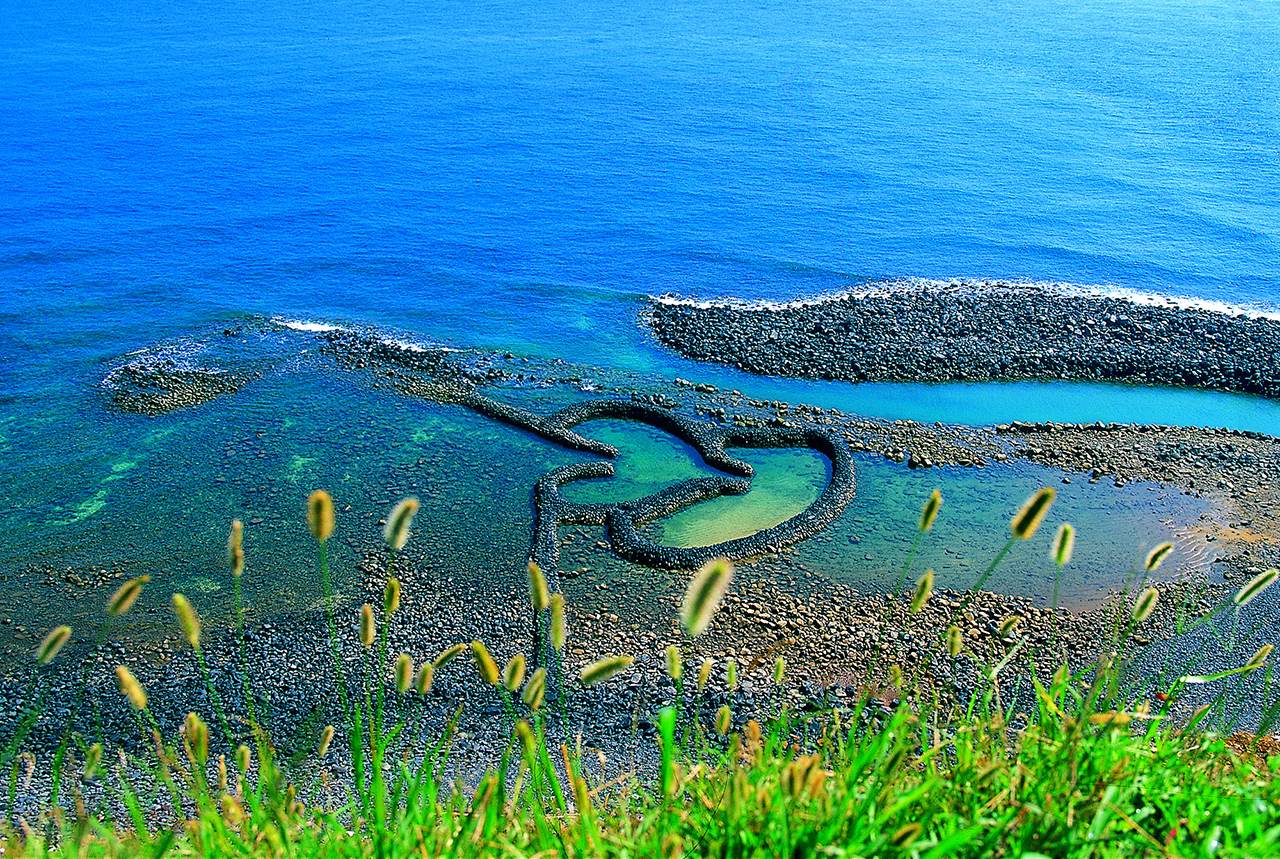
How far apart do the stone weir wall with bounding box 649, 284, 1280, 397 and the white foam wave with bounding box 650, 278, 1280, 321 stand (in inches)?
23.6

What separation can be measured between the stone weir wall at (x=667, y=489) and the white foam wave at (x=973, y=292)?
1136cm

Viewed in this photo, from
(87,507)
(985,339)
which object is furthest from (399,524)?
(985,339)

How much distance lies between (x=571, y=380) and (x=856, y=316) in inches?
481

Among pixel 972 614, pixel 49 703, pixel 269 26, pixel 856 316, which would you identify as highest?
pixel 269 26

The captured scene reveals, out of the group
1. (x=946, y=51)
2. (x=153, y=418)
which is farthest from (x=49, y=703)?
(x=946, y=51)

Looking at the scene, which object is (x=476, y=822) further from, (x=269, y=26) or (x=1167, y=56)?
(x=269, y=26)

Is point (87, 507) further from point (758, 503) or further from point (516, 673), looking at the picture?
point (516, 673)

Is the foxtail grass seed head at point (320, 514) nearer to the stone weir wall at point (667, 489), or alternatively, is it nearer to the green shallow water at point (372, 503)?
the green shallow water at point (372, 503)

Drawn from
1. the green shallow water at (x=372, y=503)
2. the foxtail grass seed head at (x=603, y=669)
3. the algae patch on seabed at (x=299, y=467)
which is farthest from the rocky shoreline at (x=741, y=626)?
the foxtail grass seed head at (x=603, y=669)

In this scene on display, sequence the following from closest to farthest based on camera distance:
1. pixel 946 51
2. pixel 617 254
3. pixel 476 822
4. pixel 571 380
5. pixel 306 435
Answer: pixel 476 822, pixel 306 435, pixel 571 380, pixel 617 254, pixel 946 51

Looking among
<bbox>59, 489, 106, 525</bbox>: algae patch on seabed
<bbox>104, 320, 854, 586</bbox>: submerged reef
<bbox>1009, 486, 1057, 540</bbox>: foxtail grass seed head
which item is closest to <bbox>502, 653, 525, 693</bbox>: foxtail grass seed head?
<bbox>1009, 486, 1057, 540</bbox>: foxtail grass seed head

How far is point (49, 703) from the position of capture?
18.0m

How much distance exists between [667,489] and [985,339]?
54.3ft

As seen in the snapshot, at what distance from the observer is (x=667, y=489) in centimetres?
2619
